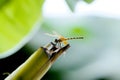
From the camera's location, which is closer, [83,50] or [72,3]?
[72,3]

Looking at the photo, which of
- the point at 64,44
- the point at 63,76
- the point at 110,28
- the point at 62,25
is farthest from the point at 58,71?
the point at 64,44

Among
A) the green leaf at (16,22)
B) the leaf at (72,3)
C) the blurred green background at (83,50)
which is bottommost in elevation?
the green leaf at (16,22)

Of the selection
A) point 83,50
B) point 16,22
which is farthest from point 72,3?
point 83,50

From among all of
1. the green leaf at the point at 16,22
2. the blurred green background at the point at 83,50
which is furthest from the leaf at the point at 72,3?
the blurred green background at the point at 83,50

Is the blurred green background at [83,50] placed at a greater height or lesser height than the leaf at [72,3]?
greater

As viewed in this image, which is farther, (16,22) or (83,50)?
(83,50)

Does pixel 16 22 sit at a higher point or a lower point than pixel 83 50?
lower

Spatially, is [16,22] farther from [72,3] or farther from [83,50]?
[83,50]

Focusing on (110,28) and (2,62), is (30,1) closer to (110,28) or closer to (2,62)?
(2,62)

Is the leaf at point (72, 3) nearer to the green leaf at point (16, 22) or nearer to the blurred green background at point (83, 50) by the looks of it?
the green leaf at point (16, 22)
